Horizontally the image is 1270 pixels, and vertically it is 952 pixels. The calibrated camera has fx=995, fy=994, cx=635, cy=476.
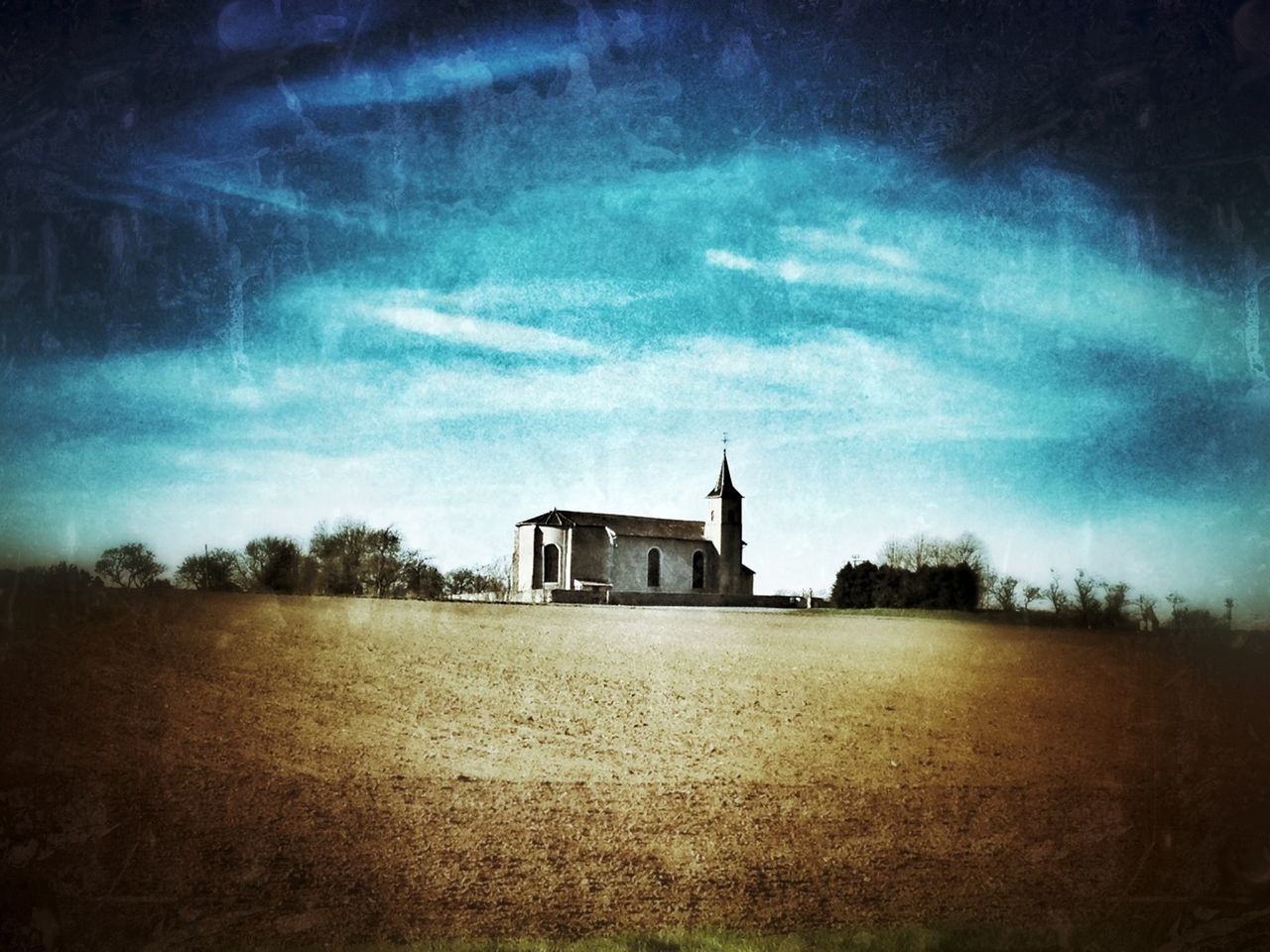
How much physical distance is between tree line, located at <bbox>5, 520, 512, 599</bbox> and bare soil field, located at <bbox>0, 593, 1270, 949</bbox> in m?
0.13

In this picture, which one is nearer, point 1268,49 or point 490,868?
point 490,868

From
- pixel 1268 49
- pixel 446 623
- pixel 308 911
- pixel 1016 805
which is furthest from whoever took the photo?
pixel 1268 49

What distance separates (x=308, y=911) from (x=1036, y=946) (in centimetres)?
413

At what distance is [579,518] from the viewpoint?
830cm

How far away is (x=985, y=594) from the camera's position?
7.40 m

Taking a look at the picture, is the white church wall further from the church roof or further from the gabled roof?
the church roof

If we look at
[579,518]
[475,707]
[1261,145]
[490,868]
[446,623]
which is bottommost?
[490,868]

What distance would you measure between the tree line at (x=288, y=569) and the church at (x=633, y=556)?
0.97 m

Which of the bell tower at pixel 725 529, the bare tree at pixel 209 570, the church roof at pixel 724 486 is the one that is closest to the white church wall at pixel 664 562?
the bell tower at pixel 725 529

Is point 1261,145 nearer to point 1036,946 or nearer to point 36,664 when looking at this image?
point 1036,946

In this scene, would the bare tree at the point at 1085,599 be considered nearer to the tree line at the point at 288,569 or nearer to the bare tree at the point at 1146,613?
the bare tree at the point at 1146,613

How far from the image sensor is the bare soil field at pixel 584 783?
5375mm

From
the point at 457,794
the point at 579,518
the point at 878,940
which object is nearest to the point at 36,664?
the point at 457,794

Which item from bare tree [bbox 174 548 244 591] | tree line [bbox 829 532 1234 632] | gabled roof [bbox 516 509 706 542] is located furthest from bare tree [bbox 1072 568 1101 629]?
bare tree [bbox 174 548 244 591]
